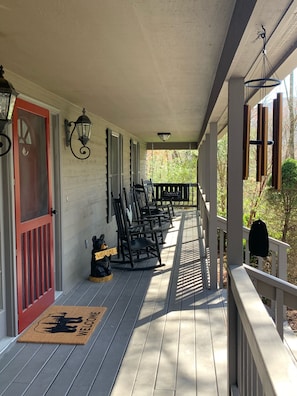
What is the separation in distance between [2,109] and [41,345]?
1.87 meters

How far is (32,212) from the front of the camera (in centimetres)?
378

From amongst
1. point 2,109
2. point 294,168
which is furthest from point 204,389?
point 294,168

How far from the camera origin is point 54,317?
12.4 ft

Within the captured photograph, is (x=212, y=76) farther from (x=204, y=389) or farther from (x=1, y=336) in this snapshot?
(x=1, y=336)

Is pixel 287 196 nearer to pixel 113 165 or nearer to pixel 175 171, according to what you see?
pixel 113 165

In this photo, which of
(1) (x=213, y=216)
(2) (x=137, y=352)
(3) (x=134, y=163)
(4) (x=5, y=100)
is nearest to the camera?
(4) (x=5, y=100)

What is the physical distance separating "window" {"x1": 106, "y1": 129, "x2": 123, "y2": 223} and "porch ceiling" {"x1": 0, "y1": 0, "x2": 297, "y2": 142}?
9.16 feet

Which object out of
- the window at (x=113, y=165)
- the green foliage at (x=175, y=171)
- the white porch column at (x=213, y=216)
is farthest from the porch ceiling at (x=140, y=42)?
the green foliage at (x=175, y=171)

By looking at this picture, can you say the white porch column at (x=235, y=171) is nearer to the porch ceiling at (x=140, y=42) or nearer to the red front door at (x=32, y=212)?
the porch ceiling at (x=140, y=42)

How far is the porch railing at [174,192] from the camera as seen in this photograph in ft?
39.7

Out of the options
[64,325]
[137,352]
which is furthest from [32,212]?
[137,352]

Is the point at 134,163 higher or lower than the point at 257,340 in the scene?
higher

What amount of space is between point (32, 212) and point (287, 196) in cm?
521

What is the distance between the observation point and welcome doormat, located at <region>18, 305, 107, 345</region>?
10.8 ft
